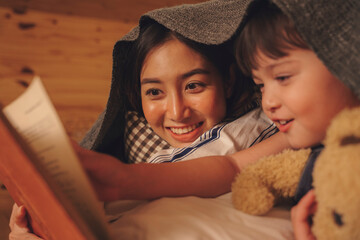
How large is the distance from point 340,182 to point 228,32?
418 mm

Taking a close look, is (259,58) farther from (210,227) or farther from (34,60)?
(34,60)

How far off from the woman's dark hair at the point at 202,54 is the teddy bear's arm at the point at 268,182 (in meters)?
0.38

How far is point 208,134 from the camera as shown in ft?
2.74

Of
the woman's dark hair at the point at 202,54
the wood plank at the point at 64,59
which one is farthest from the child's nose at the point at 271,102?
the wood plank at the point at 64,59

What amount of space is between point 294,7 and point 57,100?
64.7 inches

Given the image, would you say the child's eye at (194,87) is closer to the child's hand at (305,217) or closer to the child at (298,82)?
the child at (298,82)

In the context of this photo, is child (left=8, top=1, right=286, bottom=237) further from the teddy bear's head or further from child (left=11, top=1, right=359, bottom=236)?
the teddy bear's head

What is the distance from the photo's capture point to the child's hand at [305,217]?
49 cm

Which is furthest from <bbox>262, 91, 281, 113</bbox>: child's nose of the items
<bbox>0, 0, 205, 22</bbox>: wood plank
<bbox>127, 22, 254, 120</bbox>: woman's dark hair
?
<bbox>0, 0, 205, 22</bbox>: wood plank

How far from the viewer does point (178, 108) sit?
88 cm

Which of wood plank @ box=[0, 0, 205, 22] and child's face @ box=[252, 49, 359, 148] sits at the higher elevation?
wood plank @ box=[0, 0, 205, 22]

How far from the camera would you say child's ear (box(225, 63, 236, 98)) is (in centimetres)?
98

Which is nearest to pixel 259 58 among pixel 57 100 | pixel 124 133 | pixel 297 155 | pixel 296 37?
pixel 296 37

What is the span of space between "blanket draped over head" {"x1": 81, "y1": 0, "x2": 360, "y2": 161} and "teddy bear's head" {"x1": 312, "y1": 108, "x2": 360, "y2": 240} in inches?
3.4
